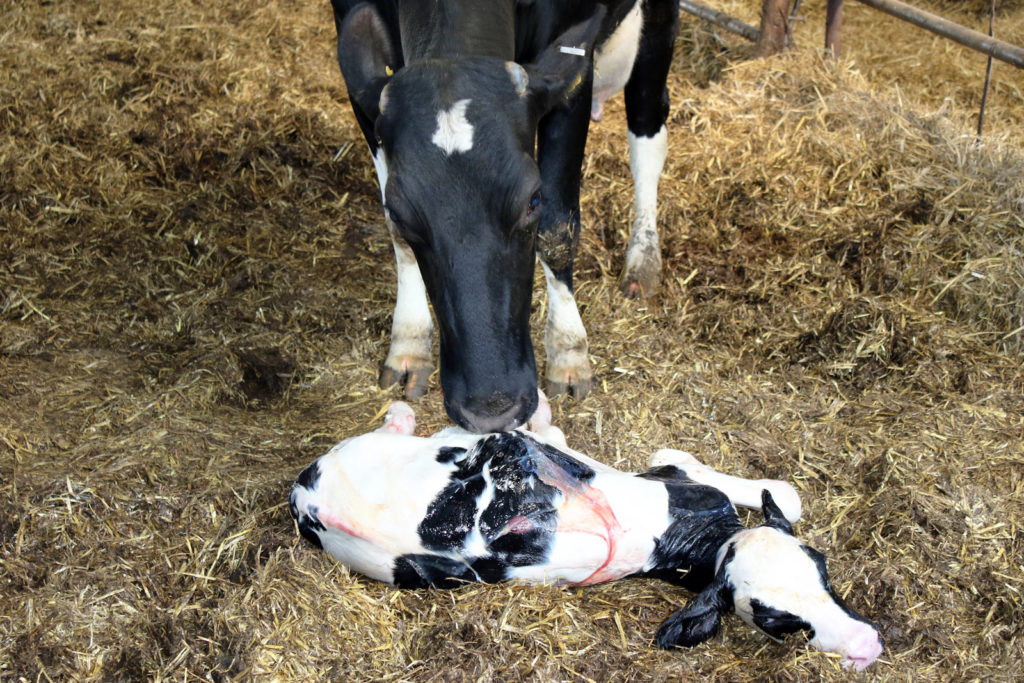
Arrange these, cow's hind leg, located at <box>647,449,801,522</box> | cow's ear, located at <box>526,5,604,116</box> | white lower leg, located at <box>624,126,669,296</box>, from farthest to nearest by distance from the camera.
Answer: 1. white lower leg, located at <box>624,126,669,296</box>
2. cow's hind leg, located at <box>647,449,801,522</box>
3. cow's ear, located at <box>526,5,604,116</box>

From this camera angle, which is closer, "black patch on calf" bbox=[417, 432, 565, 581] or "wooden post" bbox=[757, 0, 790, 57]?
"black patch on calf" bbox=[417, 432, 565, 581]

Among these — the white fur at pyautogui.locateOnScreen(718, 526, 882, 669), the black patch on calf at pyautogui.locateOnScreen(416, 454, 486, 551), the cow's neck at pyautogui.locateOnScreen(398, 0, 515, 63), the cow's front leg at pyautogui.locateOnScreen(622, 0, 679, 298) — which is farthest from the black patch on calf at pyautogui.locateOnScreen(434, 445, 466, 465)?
the cow's front leg at pyautogui.locateOnScreen(622, 0, 679, 298)

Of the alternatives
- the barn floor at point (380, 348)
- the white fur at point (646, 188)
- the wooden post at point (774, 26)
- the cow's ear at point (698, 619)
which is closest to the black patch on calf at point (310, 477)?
the barn floor at point (380, 348)

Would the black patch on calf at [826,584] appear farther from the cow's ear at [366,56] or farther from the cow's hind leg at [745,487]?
the cow's ear at [366,56]

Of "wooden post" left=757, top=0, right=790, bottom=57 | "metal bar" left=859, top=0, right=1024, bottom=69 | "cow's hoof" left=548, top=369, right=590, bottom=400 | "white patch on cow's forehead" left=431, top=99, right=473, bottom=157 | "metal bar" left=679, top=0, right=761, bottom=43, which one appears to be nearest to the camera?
"white patch on cow's forehead" left=431, top=99, right=473, bottom=157

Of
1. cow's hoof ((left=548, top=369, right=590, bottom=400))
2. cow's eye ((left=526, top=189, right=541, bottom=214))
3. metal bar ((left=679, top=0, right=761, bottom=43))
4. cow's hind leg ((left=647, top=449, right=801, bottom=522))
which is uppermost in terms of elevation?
cow's eye ((left=526, top=189, right=541, bottom=214))

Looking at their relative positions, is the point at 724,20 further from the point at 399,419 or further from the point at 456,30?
the point at 399,419

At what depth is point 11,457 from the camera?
3.37 metres

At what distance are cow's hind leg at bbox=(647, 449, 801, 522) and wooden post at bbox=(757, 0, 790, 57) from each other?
12.6 ft

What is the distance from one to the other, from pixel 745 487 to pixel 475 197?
62.3 inches

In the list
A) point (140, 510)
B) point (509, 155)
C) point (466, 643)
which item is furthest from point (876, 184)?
point (140, 510)

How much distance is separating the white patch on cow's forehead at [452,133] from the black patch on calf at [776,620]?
163cm

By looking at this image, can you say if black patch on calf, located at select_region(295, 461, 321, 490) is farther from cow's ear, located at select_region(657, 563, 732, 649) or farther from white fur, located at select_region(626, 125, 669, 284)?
white fur, located at select_region(626, 125, 669, 284)

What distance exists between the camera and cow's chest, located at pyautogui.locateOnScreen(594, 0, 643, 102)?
4168 mm
